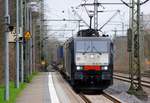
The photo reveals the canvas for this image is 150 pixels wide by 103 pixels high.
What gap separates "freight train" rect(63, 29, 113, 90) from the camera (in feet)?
103

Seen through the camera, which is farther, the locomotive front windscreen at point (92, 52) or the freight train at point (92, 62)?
the locomotive front windscreen at point (92, 52)

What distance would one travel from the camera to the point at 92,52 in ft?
105

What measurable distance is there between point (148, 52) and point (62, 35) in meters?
16.0

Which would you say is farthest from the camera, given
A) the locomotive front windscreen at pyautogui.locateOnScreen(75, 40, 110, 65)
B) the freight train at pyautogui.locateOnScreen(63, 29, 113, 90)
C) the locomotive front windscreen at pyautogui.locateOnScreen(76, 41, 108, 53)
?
the locomotive front windscreen at pyautogui.locateOnScreen(76, 41, 108, 53)

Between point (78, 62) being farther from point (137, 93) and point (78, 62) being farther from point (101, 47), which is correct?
point (137, 93)

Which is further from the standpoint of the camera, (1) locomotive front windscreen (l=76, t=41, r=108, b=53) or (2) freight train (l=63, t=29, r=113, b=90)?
(1) locomotive front windscreen (l=76, t=41, r=108, b=53)

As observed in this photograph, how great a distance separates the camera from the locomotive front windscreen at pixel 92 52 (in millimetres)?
31422

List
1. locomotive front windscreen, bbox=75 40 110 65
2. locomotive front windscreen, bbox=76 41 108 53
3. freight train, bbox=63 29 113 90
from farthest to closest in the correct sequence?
locomotive front windscreen, bbox=76 41 108 53
locomotive front windscreen, bbox=75 40 110 65
freight train, bbox=63 29 113 90

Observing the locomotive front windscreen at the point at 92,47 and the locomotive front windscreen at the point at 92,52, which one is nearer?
the locomotive front windscreen at the point at 92,52

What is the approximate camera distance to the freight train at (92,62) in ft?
103

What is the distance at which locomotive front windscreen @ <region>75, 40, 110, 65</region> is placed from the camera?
31.4m

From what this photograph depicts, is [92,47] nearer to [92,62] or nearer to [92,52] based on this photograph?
[92,52]

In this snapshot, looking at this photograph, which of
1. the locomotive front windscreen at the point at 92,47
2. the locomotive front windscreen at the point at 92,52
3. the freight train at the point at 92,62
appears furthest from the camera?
the locomotive front windscreen at the point at 92,47

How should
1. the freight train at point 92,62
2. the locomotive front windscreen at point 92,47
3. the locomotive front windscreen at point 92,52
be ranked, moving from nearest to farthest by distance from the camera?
the freight train at point 92,62 < the locomotive front windscreen at point 92,52 < the locomotive front windscreen at point 92,47
